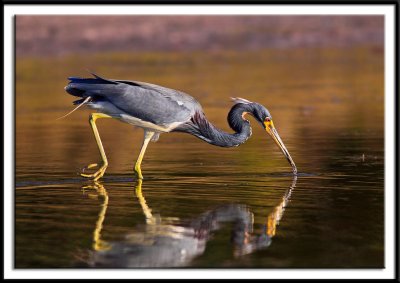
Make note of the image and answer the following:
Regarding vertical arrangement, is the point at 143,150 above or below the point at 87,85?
below

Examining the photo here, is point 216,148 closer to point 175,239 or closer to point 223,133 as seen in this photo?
point 223,133

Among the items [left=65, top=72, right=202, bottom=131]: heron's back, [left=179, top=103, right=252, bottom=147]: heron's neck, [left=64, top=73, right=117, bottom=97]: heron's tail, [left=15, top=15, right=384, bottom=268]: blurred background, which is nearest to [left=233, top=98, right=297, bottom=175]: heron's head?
[left=179, top=103, right=252, bottom=147]: heron's neck

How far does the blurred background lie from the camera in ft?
28.2

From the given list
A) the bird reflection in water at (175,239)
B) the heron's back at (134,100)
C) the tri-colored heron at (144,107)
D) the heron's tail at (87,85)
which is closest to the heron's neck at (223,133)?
the tri-colored heron at (144,107)

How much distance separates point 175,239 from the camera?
8383 millimetres

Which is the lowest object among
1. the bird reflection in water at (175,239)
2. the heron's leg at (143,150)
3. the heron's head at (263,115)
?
the bird reflection in water at (175,239)

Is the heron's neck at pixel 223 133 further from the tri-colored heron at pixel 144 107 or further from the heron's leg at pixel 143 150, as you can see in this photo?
the heron's leg at pixel 143 150

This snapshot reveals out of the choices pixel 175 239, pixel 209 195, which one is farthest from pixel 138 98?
pixel 175 239

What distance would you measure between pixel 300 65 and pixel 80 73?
24.1 feet

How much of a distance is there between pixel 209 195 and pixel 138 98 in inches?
64.5

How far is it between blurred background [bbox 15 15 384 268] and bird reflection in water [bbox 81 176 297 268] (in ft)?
0.35

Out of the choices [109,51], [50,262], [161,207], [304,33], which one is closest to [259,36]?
[304,33]

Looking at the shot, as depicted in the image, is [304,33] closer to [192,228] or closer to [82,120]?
[82,120]

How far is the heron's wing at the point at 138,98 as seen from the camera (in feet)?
37.2
